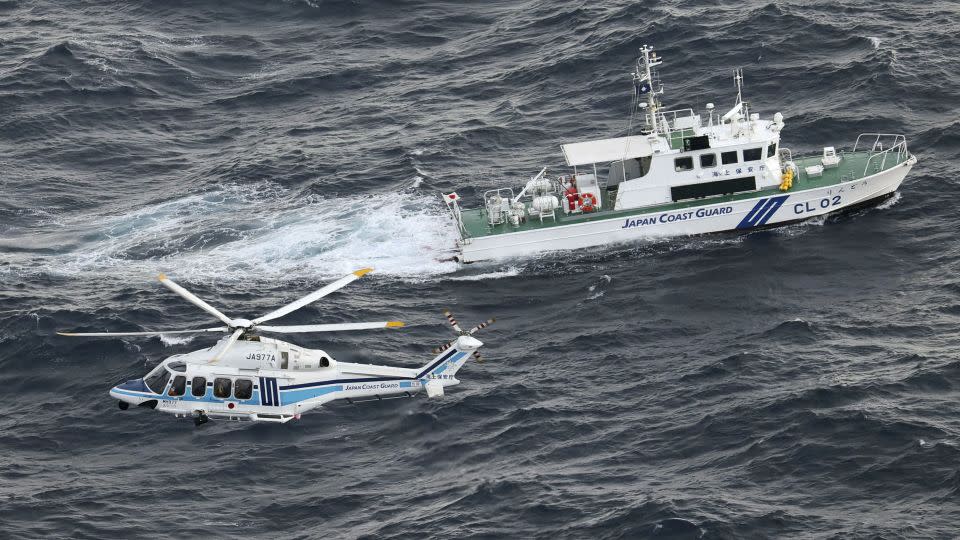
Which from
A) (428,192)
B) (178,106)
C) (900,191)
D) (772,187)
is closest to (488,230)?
(428,192)

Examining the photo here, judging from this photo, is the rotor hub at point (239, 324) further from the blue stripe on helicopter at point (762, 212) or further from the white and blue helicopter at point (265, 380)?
the blue stripe on helicopter at point (762, 212)

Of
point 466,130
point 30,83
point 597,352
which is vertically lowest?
point 597,352

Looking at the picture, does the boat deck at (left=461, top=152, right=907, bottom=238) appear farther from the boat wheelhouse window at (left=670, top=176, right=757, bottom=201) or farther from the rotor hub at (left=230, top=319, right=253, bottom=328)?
the rotor hub at (left=230, top=319, right=253, bottom=328)

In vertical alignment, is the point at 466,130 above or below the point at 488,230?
above

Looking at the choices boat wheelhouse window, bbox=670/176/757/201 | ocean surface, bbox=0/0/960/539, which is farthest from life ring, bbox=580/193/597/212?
boat wheelhouse window, bbox=670/176/757/201

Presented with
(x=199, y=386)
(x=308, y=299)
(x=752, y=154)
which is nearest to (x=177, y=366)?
(x=199, y=386)

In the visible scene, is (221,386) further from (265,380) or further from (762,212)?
(762,212)

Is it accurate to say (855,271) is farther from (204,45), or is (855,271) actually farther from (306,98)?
(204,45)
